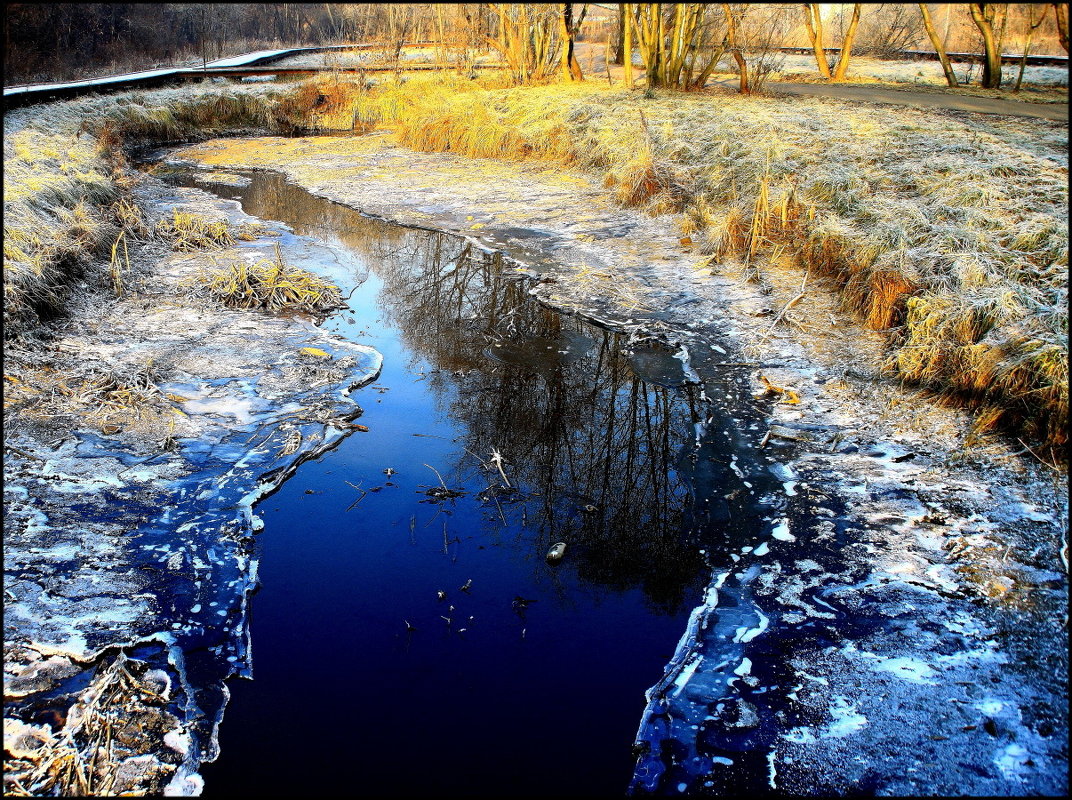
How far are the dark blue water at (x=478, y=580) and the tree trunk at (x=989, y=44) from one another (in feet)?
43.4

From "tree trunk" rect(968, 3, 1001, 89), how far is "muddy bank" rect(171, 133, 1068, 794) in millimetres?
11694

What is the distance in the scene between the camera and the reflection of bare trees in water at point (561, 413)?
4184 mm

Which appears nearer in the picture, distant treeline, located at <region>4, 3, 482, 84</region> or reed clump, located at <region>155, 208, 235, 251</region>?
reed clump, located at <region>155, 208, 235, 251</region>

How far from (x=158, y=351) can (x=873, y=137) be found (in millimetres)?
9016

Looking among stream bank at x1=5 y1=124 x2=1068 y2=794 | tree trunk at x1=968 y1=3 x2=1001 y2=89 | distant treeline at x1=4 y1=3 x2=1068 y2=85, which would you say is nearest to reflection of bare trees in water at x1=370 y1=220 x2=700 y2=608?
stream bank at x1=5 y1=124 x2=1068 y2=794

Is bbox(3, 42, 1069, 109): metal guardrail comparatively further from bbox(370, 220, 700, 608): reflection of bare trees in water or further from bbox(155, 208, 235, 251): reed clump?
bbox(370, 220, 700, 608): reflection of bare trees in water

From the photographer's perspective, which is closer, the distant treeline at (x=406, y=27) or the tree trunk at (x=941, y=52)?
the tree trunk at (x=941, y=52)

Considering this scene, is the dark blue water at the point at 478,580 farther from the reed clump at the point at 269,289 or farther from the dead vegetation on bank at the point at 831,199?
the dead vegetation on bank at the point at 831,199

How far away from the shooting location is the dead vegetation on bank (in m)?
5.26

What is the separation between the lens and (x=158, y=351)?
247 inches

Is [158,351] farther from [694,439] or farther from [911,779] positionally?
[911,779]

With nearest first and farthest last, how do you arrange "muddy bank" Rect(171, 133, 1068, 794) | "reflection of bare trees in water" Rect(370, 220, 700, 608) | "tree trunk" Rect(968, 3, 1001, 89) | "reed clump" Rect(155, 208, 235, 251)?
"muddy bank" Rect(171, 133, 1068, 794)
"reflection of bare trees in water" Rect(370, 220, 700, 608)
"reed clump" Rect(155, 208, 235, 251)
"tree trunk" Rect(968, 3, 1001, 89)

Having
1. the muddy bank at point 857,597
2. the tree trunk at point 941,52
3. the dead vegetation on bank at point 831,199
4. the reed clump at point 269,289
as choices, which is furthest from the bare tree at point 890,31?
the reed clump at point 269,289

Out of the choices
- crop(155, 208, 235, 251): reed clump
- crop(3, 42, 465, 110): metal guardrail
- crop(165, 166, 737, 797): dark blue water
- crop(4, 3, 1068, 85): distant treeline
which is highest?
crop(4, 3, 1068, 85): distant treeline
